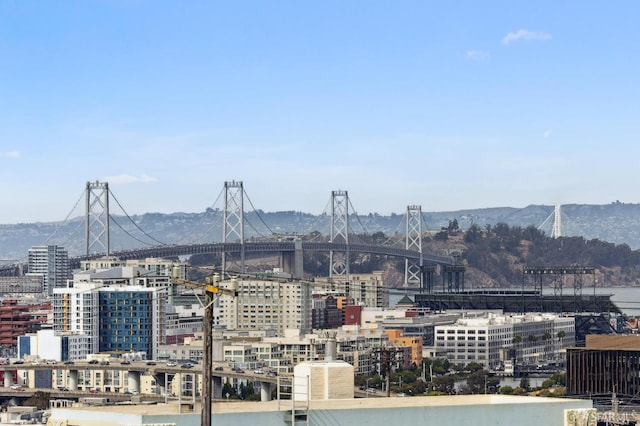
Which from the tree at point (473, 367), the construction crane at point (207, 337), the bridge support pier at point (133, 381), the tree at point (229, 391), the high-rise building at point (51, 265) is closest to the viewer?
the construction crane at point (207, 337)

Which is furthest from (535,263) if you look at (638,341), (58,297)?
(638,341)

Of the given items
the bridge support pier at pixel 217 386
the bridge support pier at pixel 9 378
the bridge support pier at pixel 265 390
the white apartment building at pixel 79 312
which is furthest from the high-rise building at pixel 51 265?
the bridge support pier at pixel 265 390

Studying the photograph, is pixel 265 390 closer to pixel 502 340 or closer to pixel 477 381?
pixel 477 381

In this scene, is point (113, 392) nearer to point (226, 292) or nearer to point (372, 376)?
point (372, 376)

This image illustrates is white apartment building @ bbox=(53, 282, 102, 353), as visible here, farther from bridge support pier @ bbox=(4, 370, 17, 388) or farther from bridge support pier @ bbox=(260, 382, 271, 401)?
bridge support pier @ bbox=(260, 382, 271, 401)

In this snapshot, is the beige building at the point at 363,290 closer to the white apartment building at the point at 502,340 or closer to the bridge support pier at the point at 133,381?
the white apartment building at the point at 502,340

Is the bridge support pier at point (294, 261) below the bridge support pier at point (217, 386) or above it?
above

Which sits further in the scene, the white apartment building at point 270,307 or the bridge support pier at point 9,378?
the white apartment building at point 270,307
